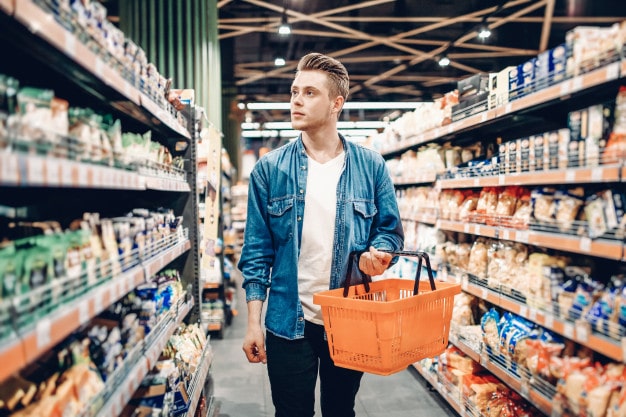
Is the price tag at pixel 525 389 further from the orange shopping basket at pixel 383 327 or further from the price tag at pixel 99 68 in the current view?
the price tag at pixel 99 68

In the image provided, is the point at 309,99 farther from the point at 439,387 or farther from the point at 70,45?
the point at 439,387

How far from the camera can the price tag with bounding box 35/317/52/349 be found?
1110 mm

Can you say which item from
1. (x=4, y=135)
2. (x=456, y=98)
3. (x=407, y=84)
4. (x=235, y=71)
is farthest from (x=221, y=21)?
(x=4, y=135)

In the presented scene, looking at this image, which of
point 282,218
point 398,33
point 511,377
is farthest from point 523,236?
point 398,33

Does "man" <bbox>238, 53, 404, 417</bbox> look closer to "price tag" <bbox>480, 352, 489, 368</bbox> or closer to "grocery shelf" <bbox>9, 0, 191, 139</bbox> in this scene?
"grocery shelf" <bbox>9, 0, 191, 139</bbox>

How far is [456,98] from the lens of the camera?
3.90 meters

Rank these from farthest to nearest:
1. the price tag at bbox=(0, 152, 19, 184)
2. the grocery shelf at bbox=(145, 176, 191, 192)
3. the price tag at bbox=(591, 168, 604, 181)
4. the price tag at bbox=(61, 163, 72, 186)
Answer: the grocery shelf at bbox=(145, 176, 191, 192)
the price tag at bbox=(591, 168, 604, 181)
the price tag at bbox=(61, 163, 72, 186)
the price tag at bbox=(0, 152, 19, 184)

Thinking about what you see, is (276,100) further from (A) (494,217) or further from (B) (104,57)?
(B) (104,57)

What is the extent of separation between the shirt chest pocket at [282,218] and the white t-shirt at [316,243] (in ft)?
0.19

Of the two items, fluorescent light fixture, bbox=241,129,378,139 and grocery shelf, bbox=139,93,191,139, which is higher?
fluorescent light fixture, bbox=241,129,378,139

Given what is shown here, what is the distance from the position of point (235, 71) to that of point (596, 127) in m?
9.71

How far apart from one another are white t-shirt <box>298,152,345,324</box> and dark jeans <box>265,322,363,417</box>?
112 mm

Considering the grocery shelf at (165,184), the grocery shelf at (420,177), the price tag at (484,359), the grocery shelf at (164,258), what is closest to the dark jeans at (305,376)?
the grocery shelf at (164,258)

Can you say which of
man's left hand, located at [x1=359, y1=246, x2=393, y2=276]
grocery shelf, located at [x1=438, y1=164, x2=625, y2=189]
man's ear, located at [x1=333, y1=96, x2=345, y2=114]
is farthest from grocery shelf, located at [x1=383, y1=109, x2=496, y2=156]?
man's left hand, located at [x1=359, y1=246, x2=393, y2=276]
